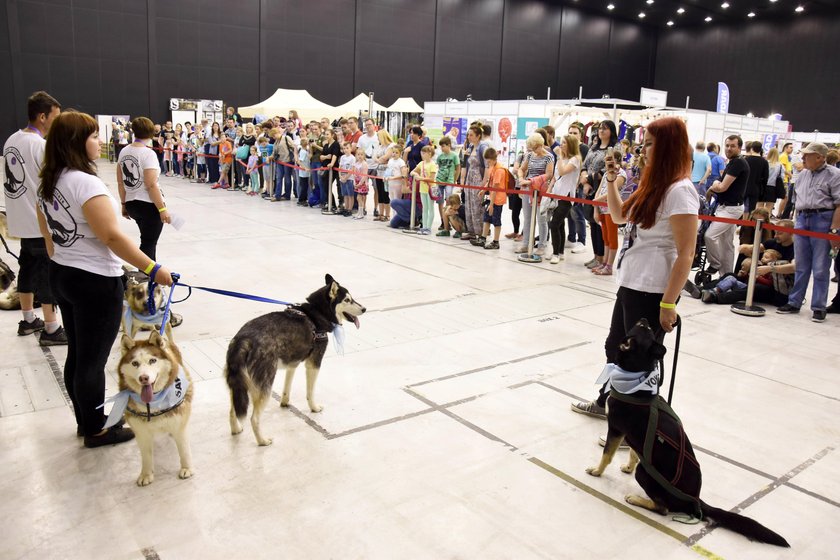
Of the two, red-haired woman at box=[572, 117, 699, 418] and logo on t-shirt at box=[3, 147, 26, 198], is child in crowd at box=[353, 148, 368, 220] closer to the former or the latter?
logo on t-shirt at box=[3, 147, 26, 198]

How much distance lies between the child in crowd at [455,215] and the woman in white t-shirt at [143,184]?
605 centimetres

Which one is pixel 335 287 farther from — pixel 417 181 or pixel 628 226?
pixel 417 181

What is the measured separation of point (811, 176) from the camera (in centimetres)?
701

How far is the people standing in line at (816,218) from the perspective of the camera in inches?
268

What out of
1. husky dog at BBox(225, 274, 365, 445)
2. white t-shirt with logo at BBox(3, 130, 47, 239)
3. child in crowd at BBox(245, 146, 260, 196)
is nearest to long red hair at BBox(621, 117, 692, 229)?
husky dog at BBox(225, 274, 365, 445)

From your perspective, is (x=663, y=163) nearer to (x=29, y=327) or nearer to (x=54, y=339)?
(x=54, y=339)

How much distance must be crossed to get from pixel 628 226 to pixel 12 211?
4.56 meters

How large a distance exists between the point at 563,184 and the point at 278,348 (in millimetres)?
6474

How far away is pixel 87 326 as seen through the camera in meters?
3.36

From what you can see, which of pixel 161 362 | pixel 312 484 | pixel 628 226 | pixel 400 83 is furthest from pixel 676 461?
pixel 400 83

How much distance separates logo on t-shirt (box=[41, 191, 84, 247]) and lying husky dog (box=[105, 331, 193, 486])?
0.65 meters

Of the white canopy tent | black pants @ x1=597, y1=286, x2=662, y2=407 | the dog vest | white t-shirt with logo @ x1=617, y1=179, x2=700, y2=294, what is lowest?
the dog vest

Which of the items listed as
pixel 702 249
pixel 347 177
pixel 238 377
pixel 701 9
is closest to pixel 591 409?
pixel 238 377

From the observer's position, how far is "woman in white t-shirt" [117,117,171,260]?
5.56 metres
